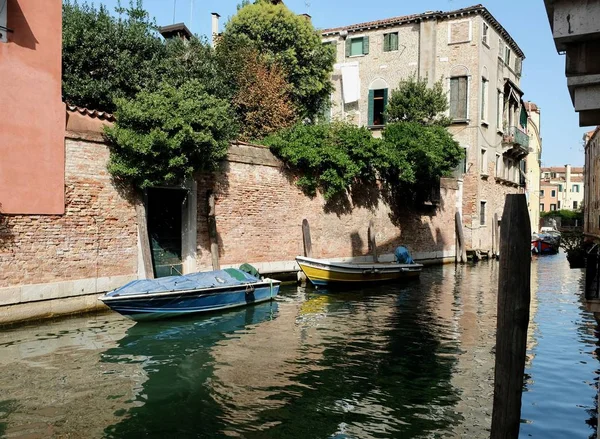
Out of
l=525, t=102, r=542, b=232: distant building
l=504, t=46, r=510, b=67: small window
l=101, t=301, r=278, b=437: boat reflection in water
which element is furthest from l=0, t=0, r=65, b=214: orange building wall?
l=525, t=102, r=542, b=232: distant building

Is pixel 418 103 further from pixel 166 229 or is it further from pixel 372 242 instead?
pixel 166 229

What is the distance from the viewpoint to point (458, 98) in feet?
84.4

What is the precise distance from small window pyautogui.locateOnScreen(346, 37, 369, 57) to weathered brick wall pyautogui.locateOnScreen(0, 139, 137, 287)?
60.1 ft

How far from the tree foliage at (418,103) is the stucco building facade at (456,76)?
4.21 feet

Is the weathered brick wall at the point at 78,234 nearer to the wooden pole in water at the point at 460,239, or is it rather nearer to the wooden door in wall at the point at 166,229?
the wooden door in wall at the point at 166,229

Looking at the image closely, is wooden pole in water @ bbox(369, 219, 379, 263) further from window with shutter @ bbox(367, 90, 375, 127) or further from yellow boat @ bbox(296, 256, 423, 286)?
window with shutter @ bbox(367, 90, 375, 127)

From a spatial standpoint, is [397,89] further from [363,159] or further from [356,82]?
[363,159]

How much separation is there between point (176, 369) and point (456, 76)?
21.9 m

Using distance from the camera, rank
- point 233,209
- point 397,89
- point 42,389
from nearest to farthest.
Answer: point 42,389
point 233,209
point 397,89

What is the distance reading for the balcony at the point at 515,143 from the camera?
2864 centimetres

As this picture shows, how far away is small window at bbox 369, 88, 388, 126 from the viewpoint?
87.8ft

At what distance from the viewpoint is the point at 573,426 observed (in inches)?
222

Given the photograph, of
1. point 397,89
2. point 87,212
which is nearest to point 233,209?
point 87,212

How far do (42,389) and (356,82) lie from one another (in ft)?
75.0
